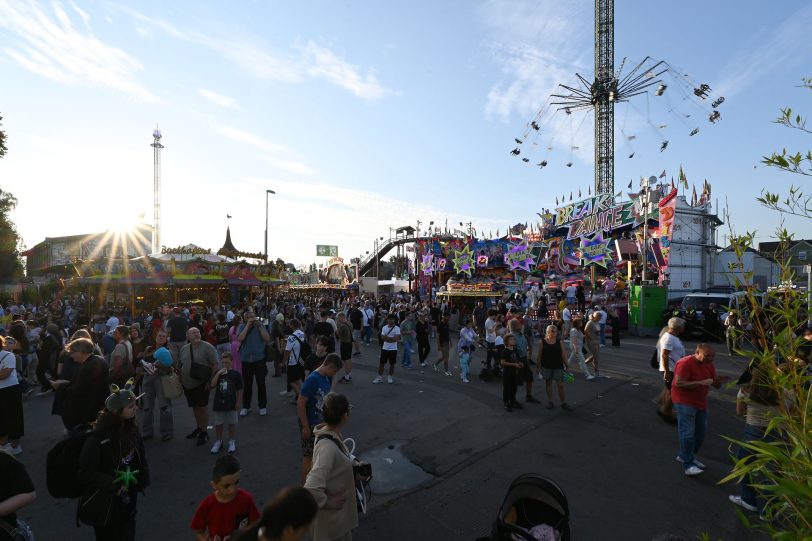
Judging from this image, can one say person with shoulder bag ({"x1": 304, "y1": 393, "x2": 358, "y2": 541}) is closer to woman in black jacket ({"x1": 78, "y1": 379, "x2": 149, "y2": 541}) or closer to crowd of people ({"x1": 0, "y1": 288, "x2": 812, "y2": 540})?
crowd of people ({"x1": 0, "y1": 288, "x2": 812, "y2": 540})

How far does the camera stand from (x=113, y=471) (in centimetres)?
294

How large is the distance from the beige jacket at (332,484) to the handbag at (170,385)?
14.5 ft

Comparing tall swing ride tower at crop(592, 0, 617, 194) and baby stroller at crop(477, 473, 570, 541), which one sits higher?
tall swing ride tower at crop(592, 0, 617, 194)

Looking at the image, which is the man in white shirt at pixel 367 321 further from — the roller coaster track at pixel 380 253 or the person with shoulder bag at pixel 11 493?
the roller coaster track at pixel 380 253

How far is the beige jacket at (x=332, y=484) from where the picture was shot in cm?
272

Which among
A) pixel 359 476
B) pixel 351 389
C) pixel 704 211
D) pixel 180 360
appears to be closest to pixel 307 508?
pixel 359 476

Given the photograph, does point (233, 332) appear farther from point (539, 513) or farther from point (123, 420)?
point (539, 513)

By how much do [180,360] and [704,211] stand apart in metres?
26.1

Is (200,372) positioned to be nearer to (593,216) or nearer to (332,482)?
(332,482)

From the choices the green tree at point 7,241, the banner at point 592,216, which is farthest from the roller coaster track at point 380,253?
the green tree at point 7,241

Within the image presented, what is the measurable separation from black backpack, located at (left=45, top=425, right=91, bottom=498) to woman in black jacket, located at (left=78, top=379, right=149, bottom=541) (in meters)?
0.04

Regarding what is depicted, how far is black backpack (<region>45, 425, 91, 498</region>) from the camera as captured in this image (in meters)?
2.73

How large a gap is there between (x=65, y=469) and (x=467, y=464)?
416cm

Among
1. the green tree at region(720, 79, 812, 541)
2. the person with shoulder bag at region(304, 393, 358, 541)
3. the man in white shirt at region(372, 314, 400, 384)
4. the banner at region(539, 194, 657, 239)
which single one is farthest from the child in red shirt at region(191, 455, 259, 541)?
the banner at region(539, 194, 657, 239)
